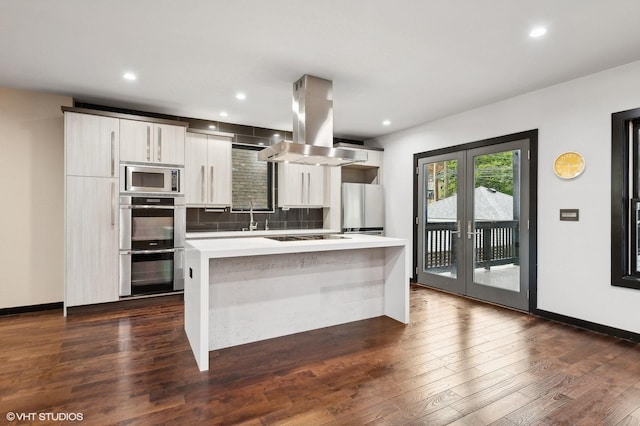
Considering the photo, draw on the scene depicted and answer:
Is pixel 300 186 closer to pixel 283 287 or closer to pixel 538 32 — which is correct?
pixel 283 287

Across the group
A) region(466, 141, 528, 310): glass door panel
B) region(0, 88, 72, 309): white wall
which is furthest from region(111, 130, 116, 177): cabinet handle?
region(466, 141, 528, 310): glass door panel

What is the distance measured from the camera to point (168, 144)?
14.5ft

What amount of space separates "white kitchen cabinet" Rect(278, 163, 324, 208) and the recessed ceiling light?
11.8 feet

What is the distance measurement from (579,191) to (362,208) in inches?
122

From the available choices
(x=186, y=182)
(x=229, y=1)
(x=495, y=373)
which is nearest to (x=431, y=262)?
(x=495, y=373)

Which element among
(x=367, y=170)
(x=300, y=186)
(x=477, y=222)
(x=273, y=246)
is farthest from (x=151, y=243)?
(x=477, y=222)

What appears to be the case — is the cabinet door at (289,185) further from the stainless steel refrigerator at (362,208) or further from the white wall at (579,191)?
the white wall at (579,191)

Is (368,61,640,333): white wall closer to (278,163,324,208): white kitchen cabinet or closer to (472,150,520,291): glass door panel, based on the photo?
(472,150,520,291): glass door panel

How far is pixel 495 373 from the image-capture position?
2496 millimetres

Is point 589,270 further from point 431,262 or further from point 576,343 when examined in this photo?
point 431,262

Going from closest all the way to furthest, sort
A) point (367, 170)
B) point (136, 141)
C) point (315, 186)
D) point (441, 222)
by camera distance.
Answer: point (136, 141) → point (441, 222) → point (315, 186) → point (367, 170)

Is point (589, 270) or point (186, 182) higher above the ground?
point (186, 182)

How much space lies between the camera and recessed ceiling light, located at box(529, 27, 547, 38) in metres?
2.57

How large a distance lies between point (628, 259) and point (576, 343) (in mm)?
973
